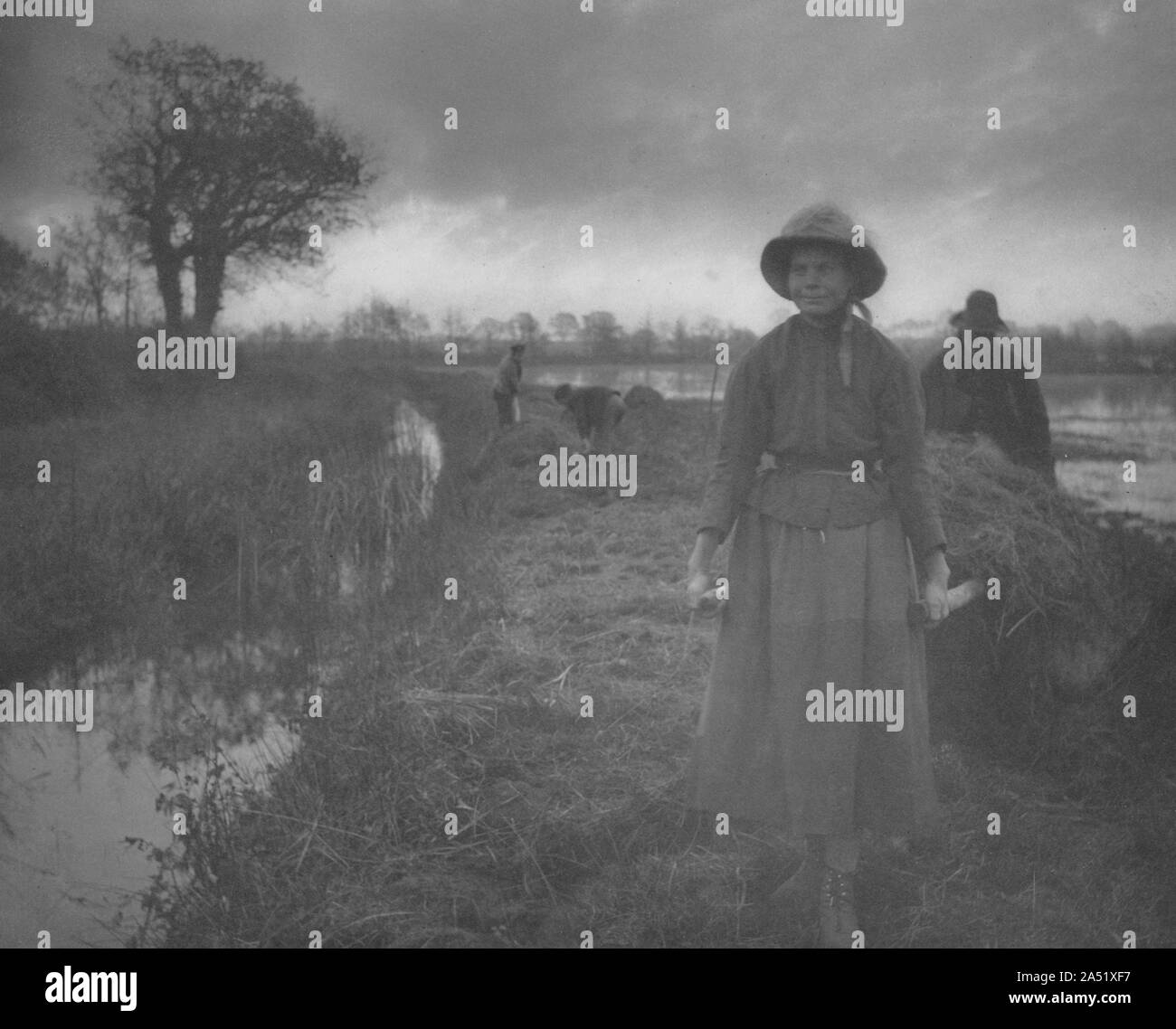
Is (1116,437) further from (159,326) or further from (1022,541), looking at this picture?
(159,326)

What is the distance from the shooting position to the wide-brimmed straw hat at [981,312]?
3348 mm

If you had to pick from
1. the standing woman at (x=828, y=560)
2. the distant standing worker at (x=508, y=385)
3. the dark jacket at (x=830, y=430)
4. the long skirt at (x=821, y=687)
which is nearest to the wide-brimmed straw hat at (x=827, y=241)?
the standing woman at (x=828, y=560)

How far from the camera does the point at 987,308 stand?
3352 millimetres

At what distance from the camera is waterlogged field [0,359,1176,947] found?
2.59m

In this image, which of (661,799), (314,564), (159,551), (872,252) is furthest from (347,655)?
(872,252)

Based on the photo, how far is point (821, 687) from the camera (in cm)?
234

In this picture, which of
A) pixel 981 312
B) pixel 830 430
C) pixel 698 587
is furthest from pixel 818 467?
pixel 981 312

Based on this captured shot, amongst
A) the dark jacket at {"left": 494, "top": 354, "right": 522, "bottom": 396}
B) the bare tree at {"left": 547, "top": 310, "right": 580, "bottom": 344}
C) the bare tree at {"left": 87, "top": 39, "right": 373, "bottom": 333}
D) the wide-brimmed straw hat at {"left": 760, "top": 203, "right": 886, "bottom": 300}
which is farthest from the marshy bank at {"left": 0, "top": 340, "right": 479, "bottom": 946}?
the wide-brimmed straw hat at {"left": 760, "top": 203, "right": 886, "bottom": 300}

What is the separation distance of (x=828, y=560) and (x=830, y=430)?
29cm

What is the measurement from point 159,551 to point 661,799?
246cm

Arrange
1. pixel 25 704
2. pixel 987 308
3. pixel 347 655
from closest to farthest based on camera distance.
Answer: pixel 987 308
pixel 25 704
pixel 347 655

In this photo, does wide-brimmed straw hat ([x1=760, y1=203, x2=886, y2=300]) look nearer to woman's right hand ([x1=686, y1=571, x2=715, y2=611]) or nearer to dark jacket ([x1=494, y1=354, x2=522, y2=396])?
woman's right hand ([x1=686, y1=571, x2=715, y2=611])

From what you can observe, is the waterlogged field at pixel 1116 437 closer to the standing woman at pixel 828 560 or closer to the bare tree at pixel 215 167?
the standing woman at pixel 828 560
